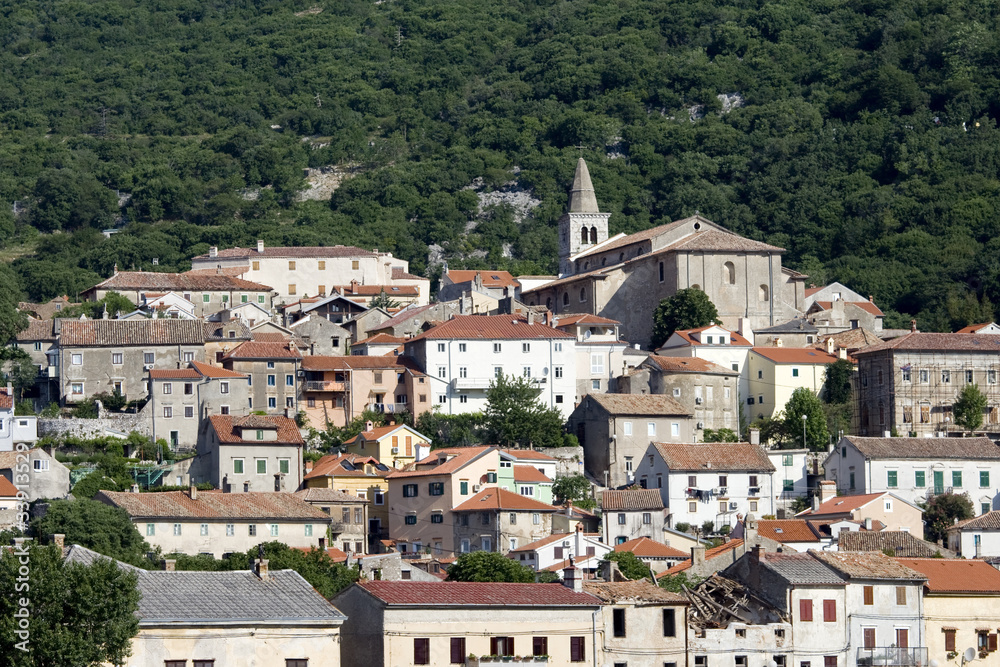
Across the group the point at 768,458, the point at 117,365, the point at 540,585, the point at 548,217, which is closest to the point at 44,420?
the point at 117,365

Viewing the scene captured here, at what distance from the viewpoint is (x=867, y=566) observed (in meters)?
47.6

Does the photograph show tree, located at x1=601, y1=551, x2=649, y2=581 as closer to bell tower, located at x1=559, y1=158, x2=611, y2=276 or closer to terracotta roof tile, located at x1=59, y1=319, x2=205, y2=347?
terracotta roof tile, located at x1=59, y1=319, x2=205, y2=347

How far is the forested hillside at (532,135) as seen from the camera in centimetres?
12644

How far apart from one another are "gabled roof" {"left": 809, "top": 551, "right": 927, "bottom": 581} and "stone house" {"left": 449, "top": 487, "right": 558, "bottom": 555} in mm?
16339

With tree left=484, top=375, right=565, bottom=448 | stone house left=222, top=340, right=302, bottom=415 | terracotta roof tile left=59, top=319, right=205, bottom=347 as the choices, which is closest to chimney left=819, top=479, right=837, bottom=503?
tree left=484, top=375, right=565, bottom=448

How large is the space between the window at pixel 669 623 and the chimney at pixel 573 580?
2.28 meters

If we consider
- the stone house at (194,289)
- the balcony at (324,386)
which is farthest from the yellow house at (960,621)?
the stone house at (194,289)

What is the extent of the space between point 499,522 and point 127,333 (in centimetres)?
2462

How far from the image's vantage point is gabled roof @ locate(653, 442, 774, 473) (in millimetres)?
68125

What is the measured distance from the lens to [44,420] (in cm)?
7331

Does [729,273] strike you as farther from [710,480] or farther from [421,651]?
[421,651]

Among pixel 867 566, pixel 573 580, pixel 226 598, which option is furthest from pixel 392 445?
pixel 226 598

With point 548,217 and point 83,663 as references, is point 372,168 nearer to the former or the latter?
point 548,217

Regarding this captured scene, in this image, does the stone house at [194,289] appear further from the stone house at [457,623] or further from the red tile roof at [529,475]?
the stone house at [457,623]
